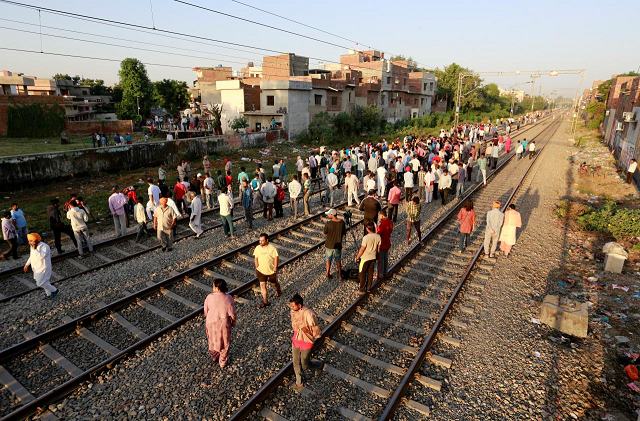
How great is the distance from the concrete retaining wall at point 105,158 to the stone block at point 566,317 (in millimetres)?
21381

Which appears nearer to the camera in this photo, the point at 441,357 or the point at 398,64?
the point at 441,357

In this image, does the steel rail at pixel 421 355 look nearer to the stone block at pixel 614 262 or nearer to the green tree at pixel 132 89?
the stone block at pixel 614 262

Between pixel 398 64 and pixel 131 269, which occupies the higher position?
pixel 398 64

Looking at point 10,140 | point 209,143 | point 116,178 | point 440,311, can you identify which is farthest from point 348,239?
point 10,140

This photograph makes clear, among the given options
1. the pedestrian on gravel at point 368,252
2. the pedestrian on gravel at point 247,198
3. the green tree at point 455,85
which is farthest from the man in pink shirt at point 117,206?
the green tree at point 455,85

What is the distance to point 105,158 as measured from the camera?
2062cm

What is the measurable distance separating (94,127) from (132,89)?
65.5 ft

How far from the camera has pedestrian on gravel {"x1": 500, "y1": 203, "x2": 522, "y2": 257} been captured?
379 inches

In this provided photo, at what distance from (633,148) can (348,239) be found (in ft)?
62.1

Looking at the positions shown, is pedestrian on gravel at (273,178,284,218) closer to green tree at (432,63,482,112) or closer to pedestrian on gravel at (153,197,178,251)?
pedestrian on gravel at (153,197,178,251)

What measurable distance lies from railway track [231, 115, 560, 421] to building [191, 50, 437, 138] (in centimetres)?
2766

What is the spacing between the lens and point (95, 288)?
8.21m

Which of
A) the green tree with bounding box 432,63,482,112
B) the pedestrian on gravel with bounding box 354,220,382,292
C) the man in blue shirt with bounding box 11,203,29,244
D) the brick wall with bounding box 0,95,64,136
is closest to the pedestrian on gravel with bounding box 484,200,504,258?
the pedestrian on gravel with bounding box 354,220,382,292

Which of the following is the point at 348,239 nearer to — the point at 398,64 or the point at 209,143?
the point at 209,143
